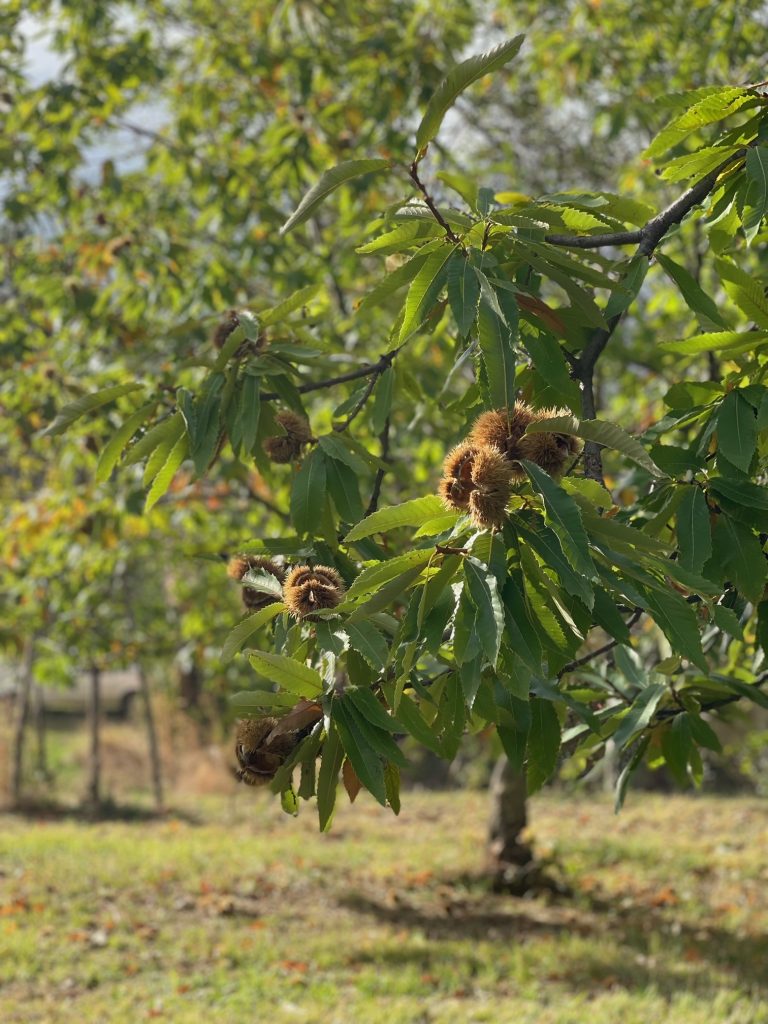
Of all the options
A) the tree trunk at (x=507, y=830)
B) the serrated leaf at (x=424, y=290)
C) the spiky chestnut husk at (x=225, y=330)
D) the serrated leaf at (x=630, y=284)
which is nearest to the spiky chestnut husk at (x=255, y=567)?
the serrated leaf at (x=424, y=290)

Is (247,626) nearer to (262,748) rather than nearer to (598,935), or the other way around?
(262,748)

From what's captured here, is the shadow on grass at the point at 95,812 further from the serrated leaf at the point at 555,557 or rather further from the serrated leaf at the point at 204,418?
the serrated leaf at the point at 555,557

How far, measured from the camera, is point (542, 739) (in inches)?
82.6

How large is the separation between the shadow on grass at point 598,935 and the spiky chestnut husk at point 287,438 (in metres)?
3.43

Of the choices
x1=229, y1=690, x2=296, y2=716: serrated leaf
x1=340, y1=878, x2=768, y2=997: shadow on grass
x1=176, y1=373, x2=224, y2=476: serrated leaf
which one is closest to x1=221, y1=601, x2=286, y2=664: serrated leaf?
x1=229, y1=690, x2=296, y2=716: serrated leaf

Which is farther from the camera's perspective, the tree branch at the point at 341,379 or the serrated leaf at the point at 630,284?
the tree branch at the point at 341,379

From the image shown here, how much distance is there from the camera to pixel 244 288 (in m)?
5.74

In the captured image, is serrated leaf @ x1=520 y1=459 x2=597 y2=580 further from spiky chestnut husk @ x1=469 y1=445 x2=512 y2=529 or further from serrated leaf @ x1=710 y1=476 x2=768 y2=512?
serrated leaf @ x1=710 y1=476 x2=768 y2=512

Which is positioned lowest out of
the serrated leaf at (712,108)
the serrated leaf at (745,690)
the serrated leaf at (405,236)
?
the serrated leaf at (745,690)

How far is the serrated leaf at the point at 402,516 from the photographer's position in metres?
1.61

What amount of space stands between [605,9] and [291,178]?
2.41 meters

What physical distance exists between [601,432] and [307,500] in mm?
776

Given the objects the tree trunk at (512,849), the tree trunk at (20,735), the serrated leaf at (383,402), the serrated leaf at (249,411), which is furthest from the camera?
the tree trunk at (20,735)

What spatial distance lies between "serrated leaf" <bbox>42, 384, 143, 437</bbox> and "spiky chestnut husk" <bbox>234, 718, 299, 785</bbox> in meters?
0.89
